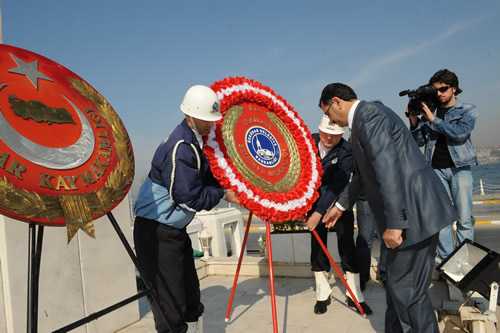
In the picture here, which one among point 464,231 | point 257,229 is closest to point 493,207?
point 257,229

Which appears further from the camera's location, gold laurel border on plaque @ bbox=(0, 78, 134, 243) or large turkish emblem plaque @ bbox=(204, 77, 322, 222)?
large turkish emblem plaque @ bbox=(204, 77, 322, 222)

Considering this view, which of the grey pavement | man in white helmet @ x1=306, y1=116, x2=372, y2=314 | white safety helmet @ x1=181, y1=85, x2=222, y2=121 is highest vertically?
white safety helmet @ x1=181, y1=85, x2=222, y2=121

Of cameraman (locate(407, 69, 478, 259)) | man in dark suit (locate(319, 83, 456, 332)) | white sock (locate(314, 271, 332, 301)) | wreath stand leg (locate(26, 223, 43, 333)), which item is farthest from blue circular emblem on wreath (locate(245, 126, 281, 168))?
cameraman (locate(407, 69, 478, 259))

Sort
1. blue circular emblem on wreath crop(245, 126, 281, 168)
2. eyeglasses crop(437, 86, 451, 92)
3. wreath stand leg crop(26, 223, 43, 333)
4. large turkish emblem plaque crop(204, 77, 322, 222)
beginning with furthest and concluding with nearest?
1. eyeglasses crop(437, 86, 451, 92)
2. blue circular emblem on wreath crop(245, 126, 281, 168)
3. large turkish emblem plaque crop(204, 77, 322, 222)
4. wreath stand leg crop(26, 223, 43, 333)

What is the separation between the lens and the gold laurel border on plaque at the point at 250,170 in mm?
2973

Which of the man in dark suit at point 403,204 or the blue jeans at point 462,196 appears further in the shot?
the blue jeans at point 462,196

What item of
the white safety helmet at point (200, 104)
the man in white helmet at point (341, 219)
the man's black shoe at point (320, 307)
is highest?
the white safety helmet at point (200, 104)

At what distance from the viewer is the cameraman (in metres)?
3.88

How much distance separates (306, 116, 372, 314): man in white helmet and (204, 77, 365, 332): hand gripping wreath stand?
27cm

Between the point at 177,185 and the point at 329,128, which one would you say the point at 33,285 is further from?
the point at 329,128

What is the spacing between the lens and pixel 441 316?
10.4 ft

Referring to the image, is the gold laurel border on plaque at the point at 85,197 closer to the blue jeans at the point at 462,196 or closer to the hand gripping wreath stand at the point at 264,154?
the hand gripping wreath stand at the point at 264,154

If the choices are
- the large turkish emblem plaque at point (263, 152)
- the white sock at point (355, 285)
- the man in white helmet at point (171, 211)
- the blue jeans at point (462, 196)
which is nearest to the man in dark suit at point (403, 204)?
the large turkish emblem plaque at point (263, 152)

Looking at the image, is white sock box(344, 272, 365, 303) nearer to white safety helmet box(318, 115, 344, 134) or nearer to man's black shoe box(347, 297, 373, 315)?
man's black shoe box(347, 297, 373, 315)
